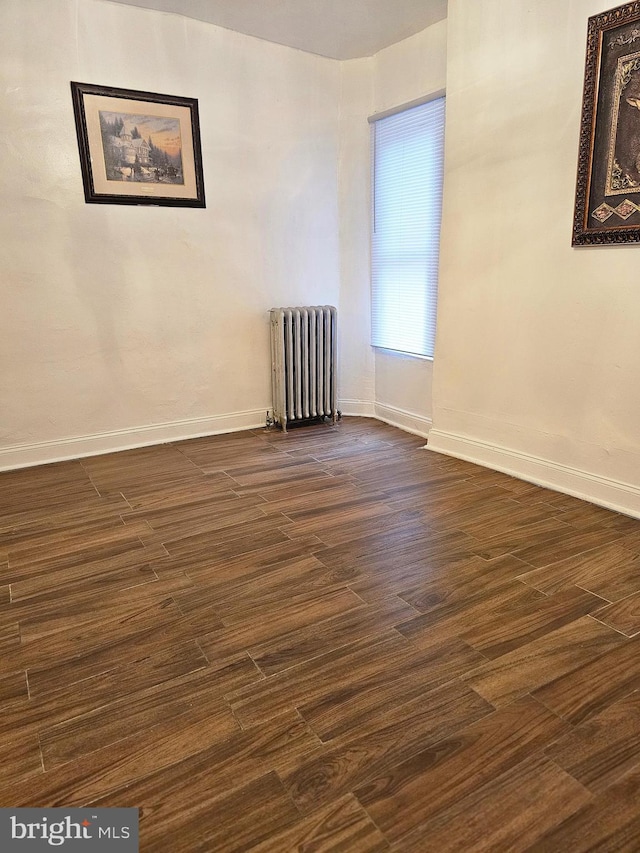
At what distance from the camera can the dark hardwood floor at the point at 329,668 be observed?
1.26m

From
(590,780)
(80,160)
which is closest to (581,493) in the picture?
(590,780)

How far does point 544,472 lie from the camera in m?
3.10

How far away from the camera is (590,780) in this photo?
1.32 metres

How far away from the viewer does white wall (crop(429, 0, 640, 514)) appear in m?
2.70

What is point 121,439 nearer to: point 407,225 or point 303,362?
point 303,362

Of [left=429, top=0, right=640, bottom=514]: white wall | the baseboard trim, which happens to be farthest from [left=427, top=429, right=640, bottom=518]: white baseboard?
the baseboard trim

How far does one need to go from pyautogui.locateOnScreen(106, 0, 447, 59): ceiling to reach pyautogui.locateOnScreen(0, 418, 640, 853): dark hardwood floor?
2.95 m

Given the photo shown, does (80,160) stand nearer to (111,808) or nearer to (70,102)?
(70,102)

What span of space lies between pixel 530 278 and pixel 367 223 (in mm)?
1774

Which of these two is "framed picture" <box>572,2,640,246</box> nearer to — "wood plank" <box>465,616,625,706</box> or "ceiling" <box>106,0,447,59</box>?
"ceiling" <box>106,0,447,59</box>

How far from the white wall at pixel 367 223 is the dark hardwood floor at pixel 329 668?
144 centimetres

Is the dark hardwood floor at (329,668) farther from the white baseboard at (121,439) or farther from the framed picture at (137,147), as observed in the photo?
the framed picture at (137,147)

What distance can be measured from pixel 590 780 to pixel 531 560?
1.06 meters

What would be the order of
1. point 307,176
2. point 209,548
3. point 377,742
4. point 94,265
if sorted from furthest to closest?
point 307,176
point 94,265
point 209,548
point 377,742
